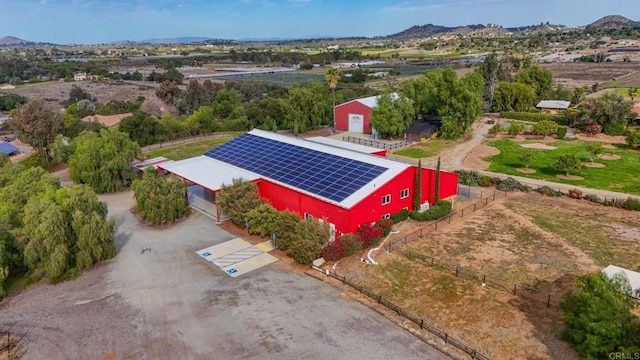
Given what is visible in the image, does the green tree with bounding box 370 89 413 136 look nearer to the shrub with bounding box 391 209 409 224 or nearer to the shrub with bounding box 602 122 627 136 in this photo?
the shrub with bounding box 602 122 627 136

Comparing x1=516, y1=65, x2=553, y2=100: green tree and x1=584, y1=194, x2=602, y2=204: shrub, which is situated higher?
x1=516, y1=65, x2=553, y2=100: green tree

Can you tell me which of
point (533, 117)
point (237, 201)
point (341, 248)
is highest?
point (237, 201)

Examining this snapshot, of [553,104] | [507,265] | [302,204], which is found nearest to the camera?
[507,265]

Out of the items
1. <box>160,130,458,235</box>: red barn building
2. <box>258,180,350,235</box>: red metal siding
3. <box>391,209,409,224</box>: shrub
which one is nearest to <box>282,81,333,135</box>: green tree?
<box>160,130,458,235</box>: red barn building

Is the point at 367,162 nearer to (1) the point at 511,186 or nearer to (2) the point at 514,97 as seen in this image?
(1) the point at 511,186

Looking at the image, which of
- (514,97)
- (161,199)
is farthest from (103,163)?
(514,97)

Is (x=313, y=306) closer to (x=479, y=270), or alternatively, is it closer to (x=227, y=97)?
(x=479, y=270)
